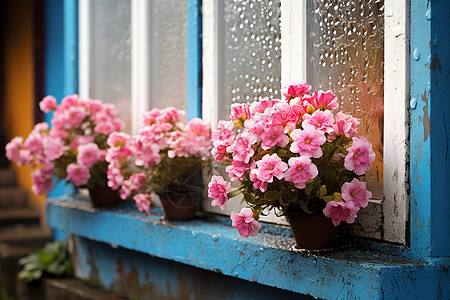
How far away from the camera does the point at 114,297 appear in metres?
3.94

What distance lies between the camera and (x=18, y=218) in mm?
6500

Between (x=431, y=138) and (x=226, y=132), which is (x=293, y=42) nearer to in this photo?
(x=226, y=132)

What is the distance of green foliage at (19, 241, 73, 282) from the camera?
15.2ft

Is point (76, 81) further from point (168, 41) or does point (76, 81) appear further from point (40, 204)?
point (40, 204)

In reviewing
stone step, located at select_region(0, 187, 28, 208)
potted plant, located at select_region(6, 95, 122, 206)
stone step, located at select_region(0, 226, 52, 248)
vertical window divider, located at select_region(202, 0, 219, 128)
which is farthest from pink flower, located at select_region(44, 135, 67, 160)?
stone step, located at select_region(0, 187, 28, 208)

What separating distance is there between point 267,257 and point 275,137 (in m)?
0.57

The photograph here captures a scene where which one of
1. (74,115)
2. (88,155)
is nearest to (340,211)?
(88,155)

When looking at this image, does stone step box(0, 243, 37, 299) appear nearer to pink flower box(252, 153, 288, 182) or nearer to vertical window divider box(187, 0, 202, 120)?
vertical window divider box(187, 0, 202, 120)

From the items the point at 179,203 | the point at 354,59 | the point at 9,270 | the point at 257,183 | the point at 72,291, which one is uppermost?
the point at 354,59

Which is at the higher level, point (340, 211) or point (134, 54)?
point (134, 54)

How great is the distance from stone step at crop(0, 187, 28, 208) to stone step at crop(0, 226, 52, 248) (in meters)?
0.64

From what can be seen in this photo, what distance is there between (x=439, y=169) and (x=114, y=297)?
7.86ft

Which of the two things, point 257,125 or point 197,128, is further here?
point 197,128

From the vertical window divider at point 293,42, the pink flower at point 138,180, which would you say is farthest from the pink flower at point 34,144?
the vertical window divider at point 293,42
